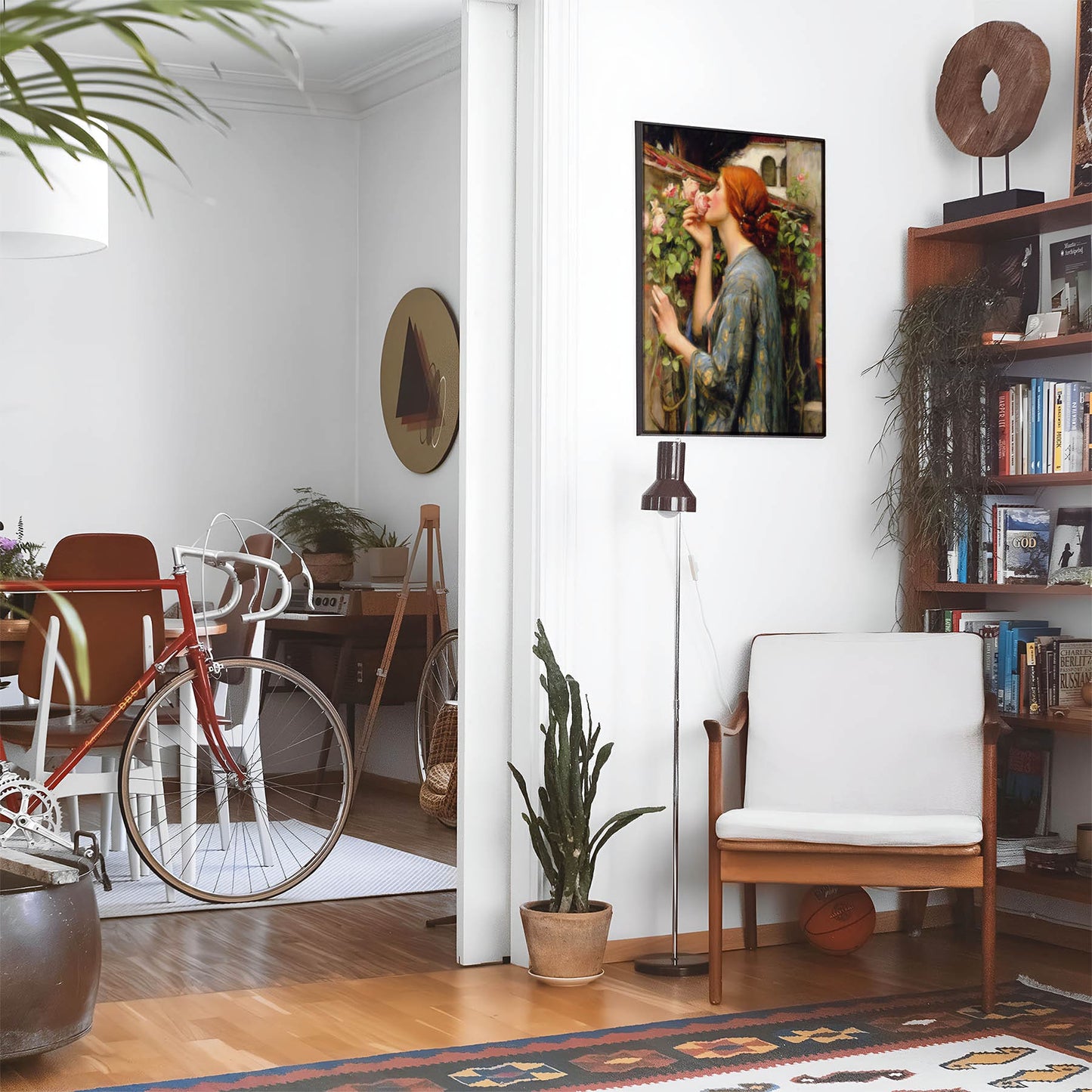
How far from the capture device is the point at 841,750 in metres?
3.64

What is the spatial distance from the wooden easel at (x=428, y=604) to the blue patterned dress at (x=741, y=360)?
189 centimetres

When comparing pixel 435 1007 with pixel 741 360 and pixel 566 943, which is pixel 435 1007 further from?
pixel 741 360

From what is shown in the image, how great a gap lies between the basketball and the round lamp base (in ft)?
0.96

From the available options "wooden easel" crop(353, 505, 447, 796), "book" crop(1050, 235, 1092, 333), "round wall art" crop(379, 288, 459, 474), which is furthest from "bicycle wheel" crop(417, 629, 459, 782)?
"book" crop(1050, 235, 1092, 333)

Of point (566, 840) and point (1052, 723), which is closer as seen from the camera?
point (566, 840)

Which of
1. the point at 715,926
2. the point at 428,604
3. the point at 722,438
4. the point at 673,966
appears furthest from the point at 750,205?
the point at 428,604

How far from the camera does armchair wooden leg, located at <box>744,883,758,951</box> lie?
382 centimetres

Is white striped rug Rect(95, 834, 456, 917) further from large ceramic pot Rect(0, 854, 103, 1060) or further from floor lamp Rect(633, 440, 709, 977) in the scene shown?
large ceramic pot Rect(0, 854, 103, 1060)

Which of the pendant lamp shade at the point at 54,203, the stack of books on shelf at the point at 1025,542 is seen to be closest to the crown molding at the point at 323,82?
the pendant lamp shade at the point at 54,203

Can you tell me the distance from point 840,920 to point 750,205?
1.83 meters

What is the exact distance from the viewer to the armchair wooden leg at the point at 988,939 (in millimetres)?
3186

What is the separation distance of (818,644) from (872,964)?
2.60 feet

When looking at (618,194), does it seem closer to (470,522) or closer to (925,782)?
(470,522)

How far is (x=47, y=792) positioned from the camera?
385 cm
